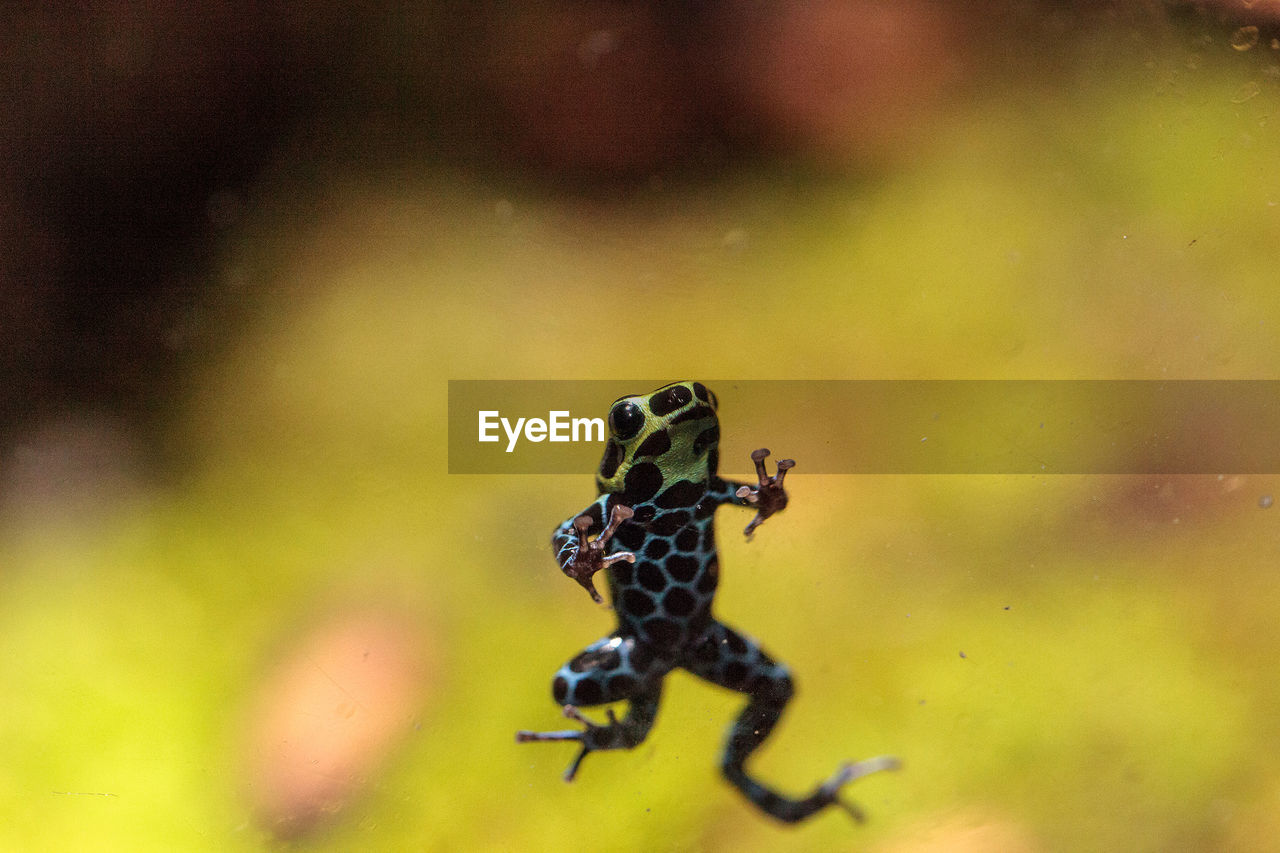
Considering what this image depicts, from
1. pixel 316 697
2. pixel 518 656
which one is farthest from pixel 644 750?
pixel 316 697

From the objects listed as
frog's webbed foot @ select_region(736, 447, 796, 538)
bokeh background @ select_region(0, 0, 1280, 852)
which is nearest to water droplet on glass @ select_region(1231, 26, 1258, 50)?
bokeh background @ select_region(0, 0, 1280, 852)

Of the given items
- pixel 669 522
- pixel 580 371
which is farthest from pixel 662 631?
pixel 580 371

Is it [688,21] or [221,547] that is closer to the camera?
[221,547]

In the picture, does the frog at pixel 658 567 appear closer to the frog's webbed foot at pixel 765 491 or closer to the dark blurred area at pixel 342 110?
the frog's webbed foot at pixel 765 491

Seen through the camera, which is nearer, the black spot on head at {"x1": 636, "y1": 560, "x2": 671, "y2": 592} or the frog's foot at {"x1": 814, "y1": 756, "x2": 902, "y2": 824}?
the black spot on head at {"x1": 636, "y1": 560, "x2": 671, "y2": 592}

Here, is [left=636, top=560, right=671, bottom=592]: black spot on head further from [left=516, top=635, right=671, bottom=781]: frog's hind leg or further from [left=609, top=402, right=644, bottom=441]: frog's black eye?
[left=609, top=402, right=644, bottom=441]: frog's black eye

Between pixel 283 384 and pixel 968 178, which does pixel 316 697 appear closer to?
pixel 283 384

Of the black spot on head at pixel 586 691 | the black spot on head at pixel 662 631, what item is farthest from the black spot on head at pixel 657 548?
the black spot on head at pixel 586 691
